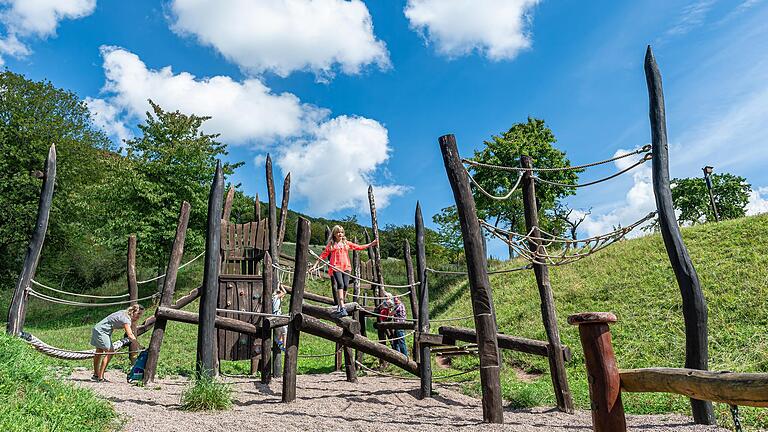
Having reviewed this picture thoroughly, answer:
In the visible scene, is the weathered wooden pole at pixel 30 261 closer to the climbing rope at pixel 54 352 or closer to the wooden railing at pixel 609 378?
the climbing rope at pixel 54 352

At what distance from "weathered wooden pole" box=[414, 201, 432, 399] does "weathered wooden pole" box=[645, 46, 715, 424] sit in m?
3.51

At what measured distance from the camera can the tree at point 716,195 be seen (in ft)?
137

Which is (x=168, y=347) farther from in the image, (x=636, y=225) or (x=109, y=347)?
(x=636, y=225)

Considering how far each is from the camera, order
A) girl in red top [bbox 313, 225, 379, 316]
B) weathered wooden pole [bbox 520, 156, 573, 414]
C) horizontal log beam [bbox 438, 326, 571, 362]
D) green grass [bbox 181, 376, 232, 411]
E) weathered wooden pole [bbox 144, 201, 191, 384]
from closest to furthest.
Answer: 1. green grass [bbox 181, 376, 232, 411]
2. weathered wooden pole [bbox 520, 156, 573, 414]
3. horizontal log beam [bbox 438, 326, 571, 362]
4. weathered wooden pole [bbox 144, 201, 191, 384]
5. girl in red top [bbox 313, 225, 379, 316]

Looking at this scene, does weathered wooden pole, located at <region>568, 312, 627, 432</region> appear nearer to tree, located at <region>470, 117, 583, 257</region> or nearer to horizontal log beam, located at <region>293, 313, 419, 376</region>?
horizontal log beam, located at <region>293, 313, 419, 376</region>

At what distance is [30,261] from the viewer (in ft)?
28.3

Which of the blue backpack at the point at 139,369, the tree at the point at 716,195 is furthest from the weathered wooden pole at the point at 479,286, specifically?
the tree at the point at 716,195

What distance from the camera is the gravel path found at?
5535 mm

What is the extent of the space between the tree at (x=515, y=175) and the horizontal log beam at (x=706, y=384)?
70.4 ft

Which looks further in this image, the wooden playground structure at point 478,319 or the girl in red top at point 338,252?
the girl in red top at point 338,252

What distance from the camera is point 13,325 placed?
828cm

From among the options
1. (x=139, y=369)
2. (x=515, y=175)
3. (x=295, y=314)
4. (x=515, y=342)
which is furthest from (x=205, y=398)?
(x=515, y=175)

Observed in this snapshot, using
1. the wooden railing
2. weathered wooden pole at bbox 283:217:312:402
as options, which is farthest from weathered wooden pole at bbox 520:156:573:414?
the wooden railing

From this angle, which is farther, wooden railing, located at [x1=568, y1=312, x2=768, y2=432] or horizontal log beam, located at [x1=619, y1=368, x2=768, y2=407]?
wooden railing, located at [x1=568, y1=312, x2=768, y2=432]
